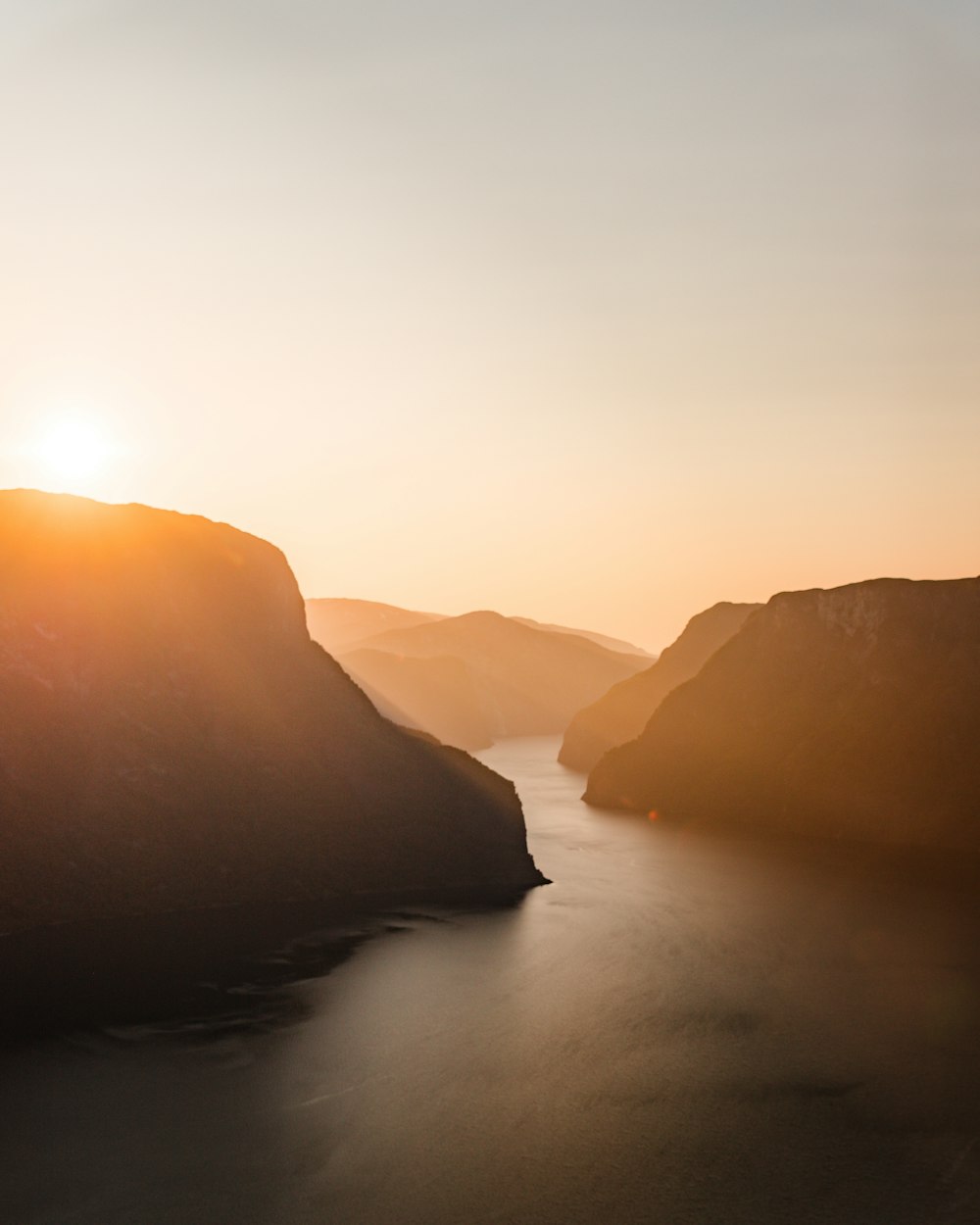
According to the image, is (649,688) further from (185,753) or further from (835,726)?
(185,753)

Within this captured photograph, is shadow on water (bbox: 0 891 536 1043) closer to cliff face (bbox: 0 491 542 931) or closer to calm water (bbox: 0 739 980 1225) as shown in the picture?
calm water (bbox: 0 739 980 1225)

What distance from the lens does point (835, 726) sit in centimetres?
9381

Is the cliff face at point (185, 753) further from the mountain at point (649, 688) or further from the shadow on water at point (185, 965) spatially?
the mountain at point (649, 688)

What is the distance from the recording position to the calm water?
26.3 m

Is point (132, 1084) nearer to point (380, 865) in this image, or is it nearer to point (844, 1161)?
point (844, 1161)

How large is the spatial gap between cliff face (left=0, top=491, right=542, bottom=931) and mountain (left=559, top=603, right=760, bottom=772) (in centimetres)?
8248

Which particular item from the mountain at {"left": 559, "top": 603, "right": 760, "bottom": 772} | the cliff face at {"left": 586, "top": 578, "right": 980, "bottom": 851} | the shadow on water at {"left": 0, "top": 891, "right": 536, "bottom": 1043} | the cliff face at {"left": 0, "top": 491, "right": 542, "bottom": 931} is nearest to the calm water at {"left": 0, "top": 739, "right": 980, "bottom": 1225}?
the shadow on water at {"left": 0, "top": 891, "right": 536, "bottom": 1043}

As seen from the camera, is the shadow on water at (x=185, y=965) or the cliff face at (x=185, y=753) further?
the cliff face at (x=185, y=753)

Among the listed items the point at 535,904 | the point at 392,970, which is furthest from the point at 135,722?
the point at 535,904

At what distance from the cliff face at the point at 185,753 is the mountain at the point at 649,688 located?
82480 millimetres

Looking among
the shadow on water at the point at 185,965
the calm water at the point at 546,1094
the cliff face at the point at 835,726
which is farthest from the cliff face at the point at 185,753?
the cliff face at the point at 835,726

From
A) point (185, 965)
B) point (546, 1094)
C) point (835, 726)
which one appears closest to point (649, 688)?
point (835, 726)

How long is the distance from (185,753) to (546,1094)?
1406 inches

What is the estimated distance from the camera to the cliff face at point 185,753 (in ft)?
177
